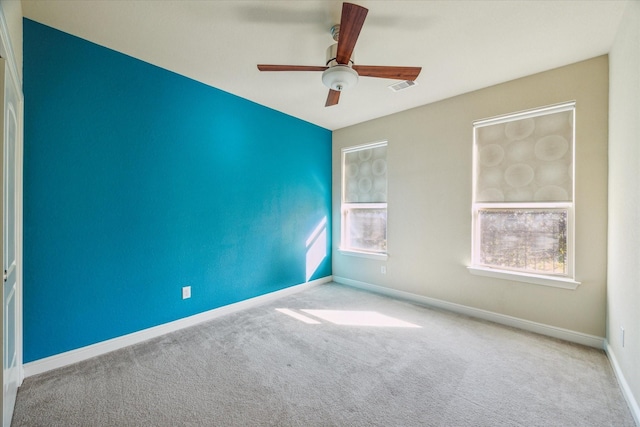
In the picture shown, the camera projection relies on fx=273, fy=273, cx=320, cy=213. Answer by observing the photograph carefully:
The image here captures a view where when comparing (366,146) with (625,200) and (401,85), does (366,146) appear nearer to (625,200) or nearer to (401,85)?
(401,85)

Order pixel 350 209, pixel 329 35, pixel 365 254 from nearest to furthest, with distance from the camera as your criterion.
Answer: pixel 329 35, pixel 365 254, pixel 350 209

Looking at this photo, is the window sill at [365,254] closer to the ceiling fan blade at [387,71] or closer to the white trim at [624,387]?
the white trim at [624,387]

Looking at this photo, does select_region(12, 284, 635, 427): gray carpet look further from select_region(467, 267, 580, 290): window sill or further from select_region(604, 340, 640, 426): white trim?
select_region(467, 267, 580, 290): window sill

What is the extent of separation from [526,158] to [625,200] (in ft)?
3.54

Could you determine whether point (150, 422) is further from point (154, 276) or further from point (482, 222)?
point (482, 222)

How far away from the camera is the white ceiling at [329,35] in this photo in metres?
1.94

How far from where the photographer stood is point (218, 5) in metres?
1.94

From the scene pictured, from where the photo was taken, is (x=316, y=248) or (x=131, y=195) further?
(x=316, y=248)

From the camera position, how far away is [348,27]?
1.70 meters

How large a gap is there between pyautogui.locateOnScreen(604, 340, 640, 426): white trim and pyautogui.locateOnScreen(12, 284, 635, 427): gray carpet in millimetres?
41

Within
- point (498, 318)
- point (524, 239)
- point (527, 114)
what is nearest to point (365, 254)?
point (498, 318)

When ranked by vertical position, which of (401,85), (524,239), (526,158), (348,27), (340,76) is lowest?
(524,239)

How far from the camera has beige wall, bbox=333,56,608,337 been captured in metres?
2.54

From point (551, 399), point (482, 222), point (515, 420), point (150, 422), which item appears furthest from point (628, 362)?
point (150, 422)
